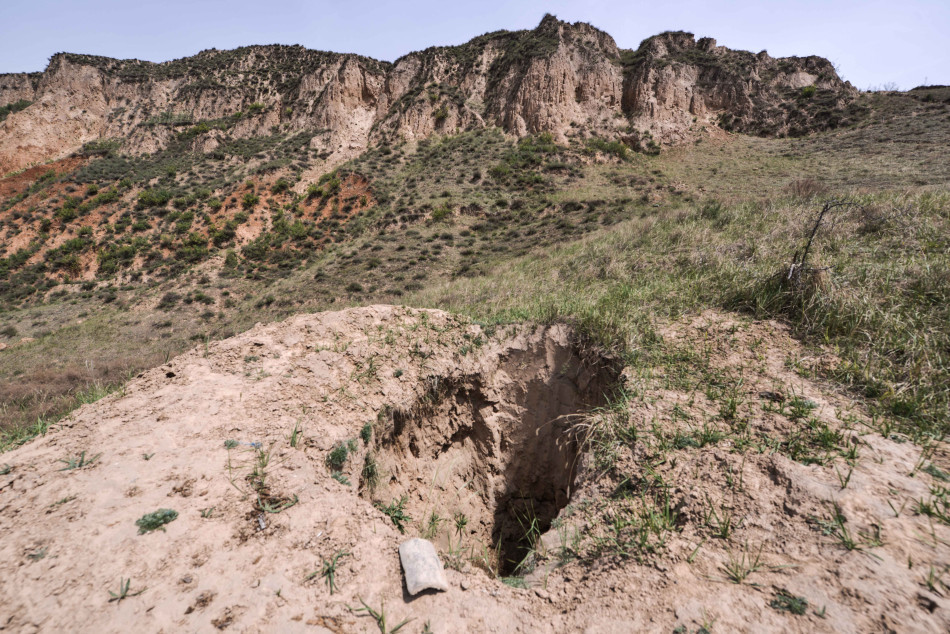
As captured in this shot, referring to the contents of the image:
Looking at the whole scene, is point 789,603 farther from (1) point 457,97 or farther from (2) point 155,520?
(1) point 457,97

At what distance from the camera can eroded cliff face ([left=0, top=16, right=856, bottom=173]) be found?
33.8 metres

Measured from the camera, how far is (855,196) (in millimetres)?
7961

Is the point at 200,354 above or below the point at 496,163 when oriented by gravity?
below

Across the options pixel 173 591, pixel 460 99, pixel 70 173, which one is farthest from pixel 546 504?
pixel 70 173

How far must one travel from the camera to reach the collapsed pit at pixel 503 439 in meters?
4.90

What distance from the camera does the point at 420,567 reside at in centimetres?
249

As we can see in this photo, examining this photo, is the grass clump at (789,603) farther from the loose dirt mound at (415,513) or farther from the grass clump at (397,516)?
the grass clump at (397,516)

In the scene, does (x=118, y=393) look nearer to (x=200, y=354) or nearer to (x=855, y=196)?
(x=200, y=354)

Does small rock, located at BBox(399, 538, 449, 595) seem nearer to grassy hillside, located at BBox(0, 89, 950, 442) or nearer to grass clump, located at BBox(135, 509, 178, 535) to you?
grass clump, located at BBox(135, 509, 178, 535)

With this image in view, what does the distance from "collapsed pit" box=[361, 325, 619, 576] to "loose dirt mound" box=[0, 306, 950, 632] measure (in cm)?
10

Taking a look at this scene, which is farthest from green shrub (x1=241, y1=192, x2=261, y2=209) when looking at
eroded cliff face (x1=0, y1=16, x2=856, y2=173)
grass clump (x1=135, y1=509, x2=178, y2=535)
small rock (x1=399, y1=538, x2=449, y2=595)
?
small rock (x1=399, y1=538, x2=449, y2=595)

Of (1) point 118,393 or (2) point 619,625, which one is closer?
(2) point 619,625

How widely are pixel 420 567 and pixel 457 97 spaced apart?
41585 mm

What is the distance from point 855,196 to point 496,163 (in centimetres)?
2541
